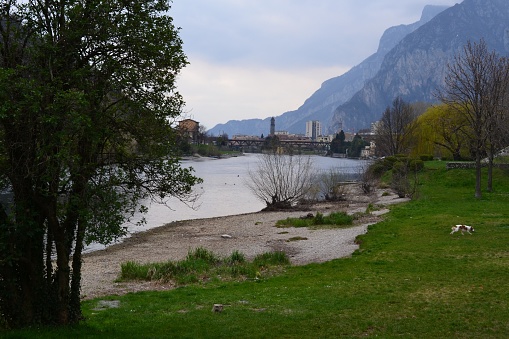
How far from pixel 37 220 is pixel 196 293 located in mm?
7075

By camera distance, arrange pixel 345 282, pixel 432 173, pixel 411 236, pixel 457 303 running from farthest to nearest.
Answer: pixel 432 173 < pixel 411 236 < pixel 345 282 < pixel 457 303

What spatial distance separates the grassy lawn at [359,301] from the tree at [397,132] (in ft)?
185

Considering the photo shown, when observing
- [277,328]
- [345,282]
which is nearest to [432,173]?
[345,282]

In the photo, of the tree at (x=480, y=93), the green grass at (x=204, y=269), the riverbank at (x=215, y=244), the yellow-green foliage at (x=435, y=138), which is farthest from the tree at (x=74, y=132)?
the yellow-green foliage at (x=435, y=138)

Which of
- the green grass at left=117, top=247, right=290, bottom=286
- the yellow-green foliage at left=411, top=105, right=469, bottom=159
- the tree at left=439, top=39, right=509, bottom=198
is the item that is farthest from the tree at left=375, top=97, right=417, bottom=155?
the green grass at left=117, top=247, right=290, bottom=286

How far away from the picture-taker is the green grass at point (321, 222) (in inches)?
1379

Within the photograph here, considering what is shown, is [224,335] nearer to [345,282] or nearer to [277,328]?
[277,328]

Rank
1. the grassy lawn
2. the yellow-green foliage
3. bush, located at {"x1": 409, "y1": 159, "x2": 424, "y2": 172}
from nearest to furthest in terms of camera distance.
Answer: the grassy lawn < bush, located at {"x1": 409, "y1": 159, "x2": 424, "y2": 172} < the yellow-green foliage

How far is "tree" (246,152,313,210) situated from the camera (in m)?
46.6

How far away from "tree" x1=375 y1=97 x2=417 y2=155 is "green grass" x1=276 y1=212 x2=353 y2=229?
43.5 m

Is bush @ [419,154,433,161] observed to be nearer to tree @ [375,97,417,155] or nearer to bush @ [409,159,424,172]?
tree @ [375,97,417,155]

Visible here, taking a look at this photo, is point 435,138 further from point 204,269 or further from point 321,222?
point 204,269

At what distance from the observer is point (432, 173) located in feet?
185

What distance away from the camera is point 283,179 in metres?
47.8
